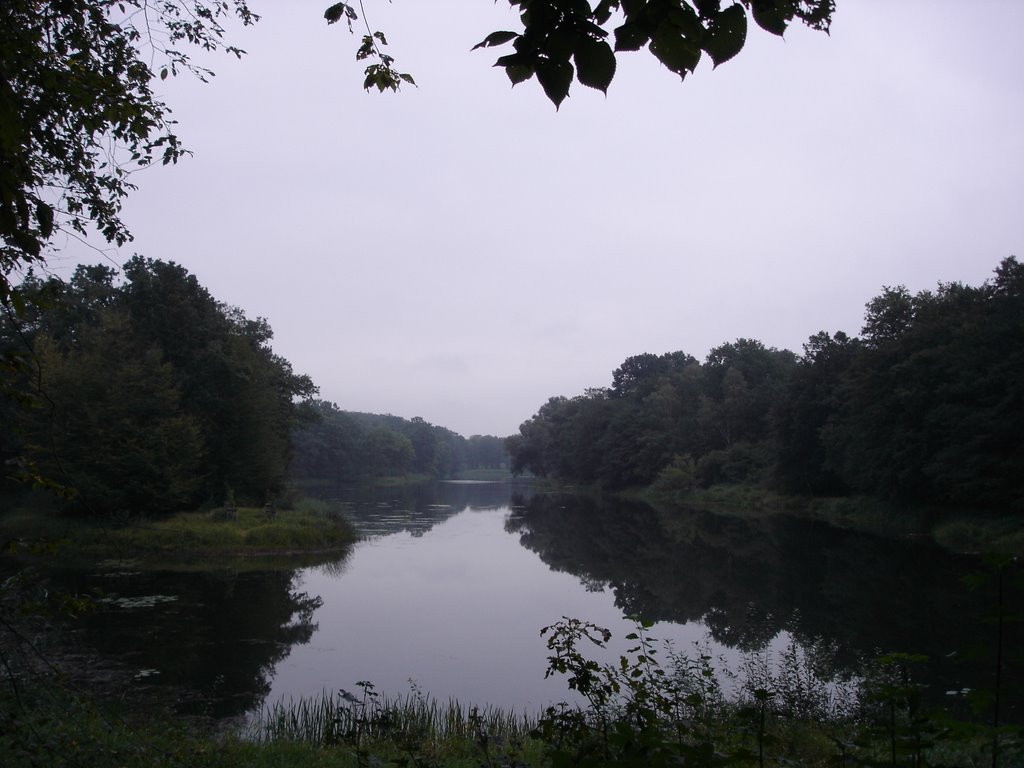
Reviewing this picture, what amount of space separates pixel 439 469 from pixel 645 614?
13325 centimetres

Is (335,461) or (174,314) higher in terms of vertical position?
(174,314)

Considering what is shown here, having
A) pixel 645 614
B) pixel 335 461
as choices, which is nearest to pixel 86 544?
pixel 645 614

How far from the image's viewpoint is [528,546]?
3070cm

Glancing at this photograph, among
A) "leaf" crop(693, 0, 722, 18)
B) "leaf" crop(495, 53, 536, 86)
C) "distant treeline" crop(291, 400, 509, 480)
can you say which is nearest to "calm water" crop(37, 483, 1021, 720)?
"leaf" crop(693, 0, 722, 18)

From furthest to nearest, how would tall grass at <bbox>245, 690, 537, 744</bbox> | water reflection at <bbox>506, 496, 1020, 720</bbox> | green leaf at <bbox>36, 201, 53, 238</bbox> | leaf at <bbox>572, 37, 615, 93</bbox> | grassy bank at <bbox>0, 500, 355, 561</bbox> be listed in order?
grassy bank at <bbox>0, 500, 355, 561</bbox>
water reflection at <bbox>506, 496, 1020, 720</bbox>
tall grass at <bbox>245, 690, 537, 744</bbox>
green leaf at <bbox>36, 201, 53, 238</bbox>
leaf at <bbox>572, 37, 615, 93</bbox>

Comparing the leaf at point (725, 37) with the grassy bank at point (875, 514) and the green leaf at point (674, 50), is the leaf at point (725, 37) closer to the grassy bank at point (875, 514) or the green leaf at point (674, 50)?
the green leaf at point (674, 50)

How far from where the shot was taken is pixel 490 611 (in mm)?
17422

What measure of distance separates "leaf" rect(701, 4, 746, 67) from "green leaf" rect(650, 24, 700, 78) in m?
0.04

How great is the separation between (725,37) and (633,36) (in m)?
0.23

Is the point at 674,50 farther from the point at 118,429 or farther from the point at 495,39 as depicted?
the point at 118,429

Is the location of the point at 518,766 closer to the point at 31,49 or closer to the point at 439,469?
the point at 31,49

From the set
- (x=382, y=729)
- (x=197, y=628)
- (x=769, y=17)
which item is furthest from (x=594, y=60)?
(x=197, y=628)

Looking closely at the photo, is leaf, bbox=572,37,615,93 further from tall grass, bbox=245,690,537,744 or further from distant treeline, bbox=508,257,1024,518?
distant treeline, bbox=508,257,1024,518

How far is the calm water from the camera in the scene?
11.7 meters
